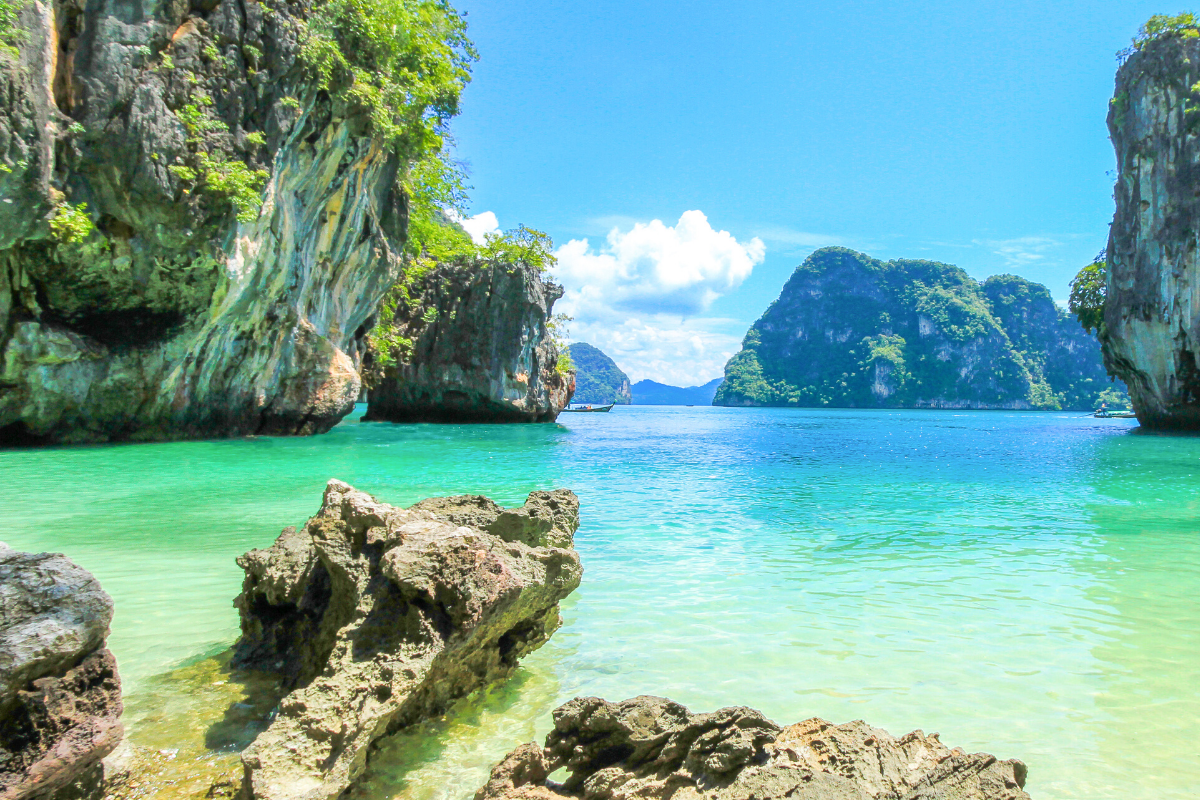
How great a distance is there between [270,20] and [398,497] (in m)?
12.0

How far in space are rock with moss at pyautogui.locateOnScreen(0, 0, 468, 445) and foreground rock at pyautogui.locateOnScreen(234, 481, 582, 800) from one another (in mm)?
11874

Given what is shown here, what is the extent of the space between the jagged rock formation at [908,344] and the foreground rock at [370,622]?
135 metres

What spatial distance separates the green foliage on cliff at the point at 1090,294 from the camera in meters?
33.9

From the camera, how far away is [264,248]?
1533cm

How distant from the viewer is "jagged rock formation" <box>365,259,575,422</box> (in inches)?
1249

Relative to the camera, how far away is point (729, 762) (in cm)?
207

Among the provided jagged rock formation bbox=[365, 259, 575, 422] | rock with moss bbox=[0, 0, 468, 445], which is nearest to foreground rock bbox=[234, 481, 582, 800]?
rock with moss bbox=[0, 0, 468, 445]

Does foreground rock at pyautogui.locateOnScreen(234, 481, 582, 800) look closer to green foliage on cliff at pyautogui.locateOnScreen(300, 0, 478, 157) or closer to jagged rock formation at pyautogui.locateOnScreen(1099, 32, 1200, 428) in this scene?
green foliage on cliff at pyautogui.locateOnScreen(300, 0, 478, 157)

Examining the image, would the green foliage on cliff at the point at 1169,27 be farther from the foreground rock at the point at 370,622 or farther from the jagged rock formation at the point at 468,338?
the foreground rock at the point at 370,622

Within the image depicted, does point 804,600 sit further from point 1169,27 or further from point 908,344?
point 908,344

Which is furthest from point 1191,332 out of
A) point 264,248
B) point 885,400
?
point 885,400

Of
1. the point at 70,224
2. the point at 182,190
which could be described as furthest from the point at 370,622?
the point at 182,190

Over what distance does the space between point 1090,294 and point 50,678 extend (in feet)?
142

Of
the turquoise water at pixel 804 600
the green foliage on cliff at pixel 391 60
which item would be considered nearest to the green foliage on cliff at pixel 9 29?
the green foliage on cliff at pixel 391 60
